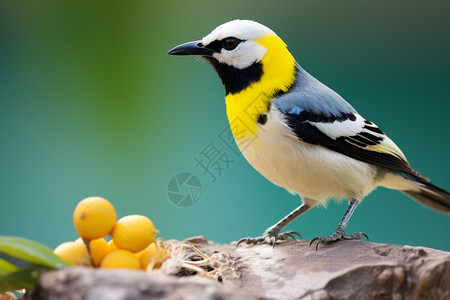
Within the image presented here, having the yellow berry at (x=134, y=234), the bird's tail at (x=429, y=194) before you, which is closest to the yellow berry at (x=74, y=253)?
the yellow berry at (x=134, y=234)

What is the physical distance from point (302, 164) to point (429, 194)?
1.12 metres

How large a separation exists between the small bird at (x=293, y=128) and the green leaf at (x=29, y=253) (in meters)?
1.43

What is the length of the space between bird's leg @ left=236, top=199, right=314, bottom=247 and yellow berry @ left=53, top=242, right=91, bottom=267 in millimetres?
1242

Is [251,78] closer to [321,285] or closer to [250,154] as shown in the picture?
[250,154]

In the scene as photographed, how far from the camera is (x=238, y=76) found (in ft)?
9.93

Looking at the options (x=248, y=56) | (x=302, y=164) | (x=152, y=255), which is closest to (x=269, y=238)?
(x=302, y=164)

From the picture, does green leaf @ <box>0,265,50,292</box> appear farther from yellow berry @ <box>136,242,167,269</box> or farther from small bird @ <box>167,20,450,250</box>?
small bird @ <box>167,20,450,250</box>

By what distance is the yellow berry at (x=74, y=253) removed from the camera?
6.97 feet

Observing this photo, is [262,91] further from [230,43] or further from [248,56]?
[230,43]

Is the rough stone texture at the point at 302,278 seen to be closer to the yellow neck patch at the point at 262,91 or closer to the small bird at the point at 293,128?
the small bird at the point at 293,128

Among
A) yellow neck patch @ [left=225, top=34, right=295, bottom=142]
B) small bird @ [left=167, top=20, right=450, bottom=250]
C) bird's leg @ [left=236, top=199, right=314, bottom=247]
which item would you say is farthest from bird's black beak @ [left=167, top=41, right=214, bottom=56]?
bird's leg @ [left=236, top=199, right=314, bottom=247]

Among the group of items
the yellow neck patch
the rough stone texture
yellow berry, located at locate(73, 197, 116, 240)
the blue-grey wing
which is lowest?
the rough stone texture

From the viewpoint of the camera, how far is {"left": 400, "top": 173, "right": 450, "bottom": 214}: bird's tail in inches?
125

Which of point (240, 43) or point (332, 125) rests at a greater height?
point (240, 43)
